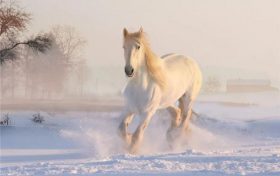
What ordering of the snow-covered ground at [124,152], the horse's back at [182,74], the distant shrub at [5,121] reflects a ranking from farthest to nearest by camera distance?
the distant shrub at [5,121], the horse's back at [182,74], the snow-covered ground at [124,152]

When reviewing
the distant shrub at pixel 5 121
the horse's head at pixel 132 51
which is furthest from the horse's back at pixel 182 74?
the distant shrub at pixel 5 121

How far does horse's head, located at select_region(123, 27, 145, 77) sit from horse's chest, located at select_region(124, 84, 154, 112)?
36cm

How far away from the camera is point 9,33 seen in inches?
718

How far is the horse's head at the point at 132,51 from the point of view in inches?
322

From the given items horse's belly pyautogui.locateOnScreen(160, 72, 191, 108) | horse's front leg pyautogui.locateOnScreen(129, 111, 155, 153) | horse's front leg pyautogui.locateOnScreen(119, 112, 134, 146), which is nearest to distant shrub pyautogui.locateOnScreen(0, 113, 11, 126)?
horse's belly pyautogui.locateOnScreen(160, 72, 191, 108)

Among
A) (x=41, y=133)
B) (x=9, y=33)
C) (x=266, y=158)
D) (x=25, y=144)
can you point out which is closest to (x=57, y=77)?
(x=9, y=33)

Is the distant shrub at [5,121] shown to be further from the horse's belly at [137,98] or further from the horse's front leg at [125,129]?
the horse's belly at [137,98]

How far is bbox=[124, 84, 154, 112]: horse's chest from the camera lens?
28.4ft

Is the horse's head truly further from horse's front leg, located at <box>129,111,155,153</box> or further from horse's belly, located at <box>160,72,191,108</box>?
horse's belly, located at <box>160,72,191,108</box>

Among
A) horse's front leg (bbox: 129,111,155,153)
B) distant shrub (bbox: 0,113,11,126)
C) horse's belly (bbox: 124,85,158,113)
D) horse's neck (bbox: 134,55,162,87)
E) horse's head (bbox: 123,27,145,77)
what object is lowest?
distant shrub (bbox: 0,113,11,126)

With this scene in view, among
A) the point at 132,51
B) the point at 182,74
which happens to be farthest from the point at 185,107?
the point at 132,51

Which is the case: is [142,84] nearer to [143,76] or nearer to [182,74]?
[143,76]

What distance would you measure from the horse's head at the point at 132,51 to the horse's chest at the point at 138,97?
36 cm

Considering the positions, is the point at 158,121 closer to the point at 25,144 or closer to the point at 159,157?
the point at 25,144
